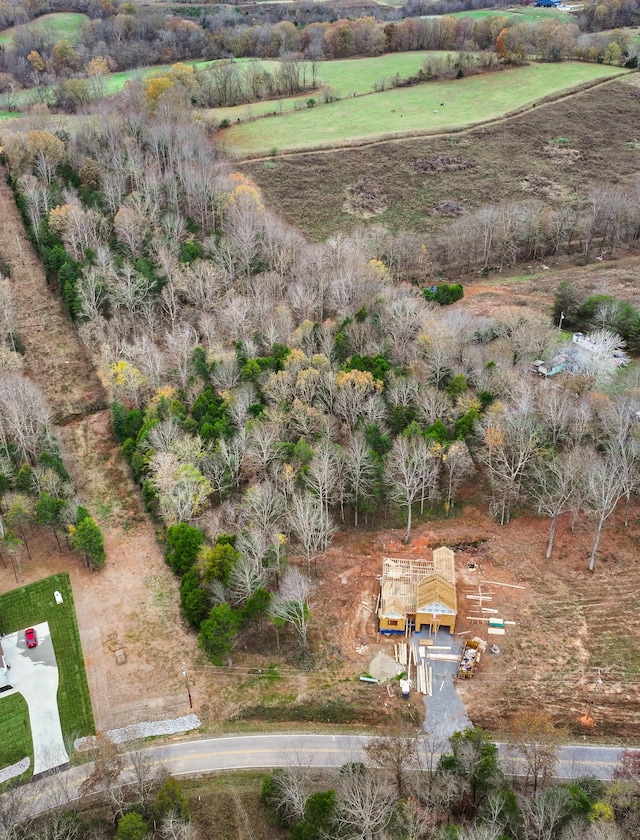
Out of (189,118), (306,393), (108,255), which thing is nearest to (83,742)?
(306,393)

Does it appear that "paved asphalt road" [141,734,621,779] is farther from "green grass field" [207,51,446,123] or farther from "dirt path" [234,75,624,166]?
"green grass field" [207,51,446,123]

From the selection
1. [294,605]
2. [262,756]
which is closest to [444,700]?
[294,605]

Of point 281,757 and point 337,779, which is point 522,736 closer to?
point 337,779

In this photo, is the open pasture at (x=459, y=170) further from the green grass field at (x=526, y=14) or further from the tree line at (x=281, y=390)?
the green grass field at (x=526, y=14)

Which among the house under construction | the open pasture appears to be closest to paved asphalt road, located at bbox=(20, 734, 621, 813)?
the house under construction

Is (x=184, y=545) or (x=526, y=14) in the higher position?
(x=526, y=14)

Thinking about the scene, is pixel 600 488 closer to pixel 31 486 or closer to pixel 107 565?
pixel 107 565
